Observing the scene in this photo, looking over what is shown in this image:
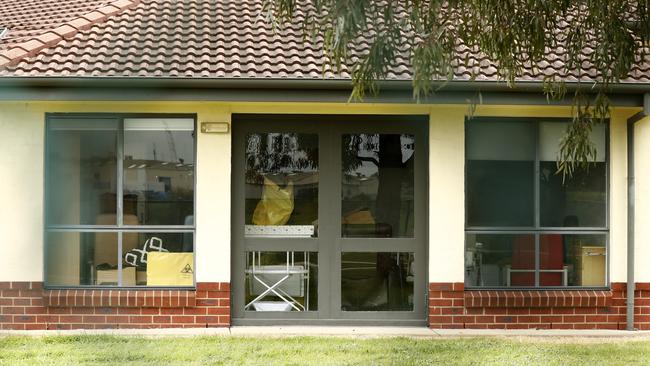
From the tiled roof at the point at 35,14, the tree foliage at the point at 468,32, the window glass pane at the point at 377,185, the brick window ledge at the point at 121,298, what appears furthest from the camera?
the tiled roof at the point at 35,14

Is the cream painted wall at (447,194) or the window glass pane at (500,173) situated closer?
the cream painted wall at (447,194)

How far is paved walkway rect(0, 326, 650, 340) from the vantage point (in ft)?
29.6

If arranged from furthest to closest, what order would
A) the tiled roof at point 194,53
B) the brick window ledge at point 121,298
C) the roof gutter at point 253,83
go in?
the brick window ledge at point 121,298 → the tiled roof at point 194,53 → the roof gutter at point 253,83


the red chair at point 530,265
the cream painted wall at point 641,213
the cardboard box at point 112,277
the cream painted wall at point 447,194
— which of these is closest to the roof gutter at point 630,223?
the cream painted wall at point 641,213

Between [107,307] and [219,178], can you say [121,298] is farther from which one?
[219,178]

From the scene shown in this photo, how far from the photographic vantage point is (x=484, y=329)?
31.0 feet

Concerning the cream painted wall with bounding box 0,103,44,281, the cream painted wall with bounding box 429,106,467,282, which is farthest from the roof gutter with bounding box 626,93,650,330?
the cream painted wall with bounding box 0,103,44,281

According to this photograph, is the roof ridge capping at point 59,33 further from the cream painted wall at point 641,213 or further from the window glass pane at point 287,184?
the cream painted wall at point 641,213

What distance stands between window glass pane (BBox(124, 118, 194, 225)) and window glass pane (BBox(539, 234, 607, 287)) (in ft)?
13.4

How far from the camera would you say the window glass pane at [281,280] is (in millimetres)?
9703

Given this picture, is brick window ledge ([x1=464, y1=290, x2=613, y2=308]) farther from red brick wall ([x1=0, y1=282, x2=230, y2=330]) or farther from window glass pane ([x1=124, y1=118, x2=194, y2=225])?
window glass pane ([x1=124, y1=118, x2=194, y2=225])

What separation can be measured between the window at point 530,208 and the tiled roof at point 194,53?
83 cm

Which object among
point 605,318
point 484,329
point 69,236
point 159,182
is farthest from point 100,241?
point 605,318

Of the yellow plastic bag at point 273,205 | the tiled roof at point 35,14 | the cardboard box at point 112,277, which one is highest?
the tiled roof at point 35,14
